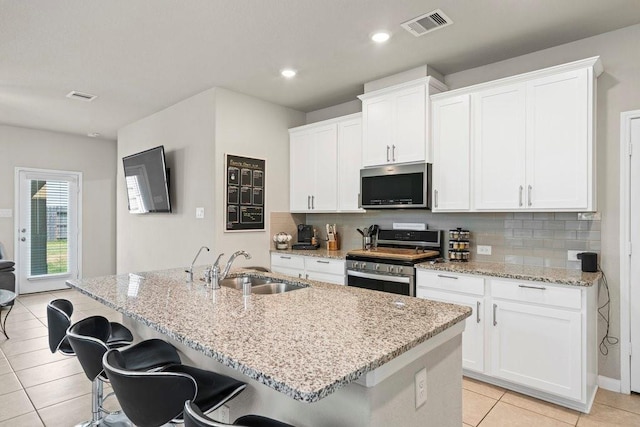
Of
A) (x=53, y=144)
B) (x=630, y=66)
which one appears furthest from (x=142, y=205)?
(x=630, y=66)

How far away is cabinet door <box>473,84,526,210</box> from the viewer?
9.99ft

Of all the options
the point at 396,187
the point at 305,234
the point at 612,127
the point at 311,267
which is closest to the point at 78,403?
the point at 311,267

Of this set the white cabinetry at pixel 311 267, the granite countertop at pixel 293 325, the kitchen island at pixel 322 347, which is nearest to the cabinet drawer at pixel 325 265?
the white cabinetry at pixel 311 267

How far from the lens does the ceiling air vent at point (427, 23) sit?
269 cm

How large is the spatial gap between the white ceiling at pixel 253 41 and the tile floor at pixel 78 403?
8.91ft

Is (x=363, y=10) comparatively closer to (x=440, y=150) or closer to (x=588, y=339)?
(x=440, y=150)

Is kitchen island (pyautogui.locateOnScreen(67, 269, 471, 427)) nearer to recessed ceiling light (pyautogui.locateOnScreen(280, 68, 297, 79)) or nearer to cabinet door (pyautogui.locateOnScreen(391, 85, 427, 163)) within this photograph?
cabinet door (pyautogui.locateOnScreen(391, 85, 427, 163))

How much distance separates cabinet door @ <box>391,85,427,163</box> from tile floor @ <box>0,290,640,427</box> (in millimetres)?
2024

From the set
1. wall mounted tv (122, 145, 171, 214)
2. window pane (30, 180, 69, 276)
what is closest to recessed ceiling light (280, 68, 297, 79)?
wall mounted tv (122, 145, 171, 214)

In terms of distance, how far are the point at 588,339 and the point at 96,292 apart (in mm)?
3159

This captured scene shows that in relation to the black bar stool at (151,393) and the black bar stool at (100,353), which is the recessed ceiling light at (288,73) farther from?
the black bar stool at (151,393)

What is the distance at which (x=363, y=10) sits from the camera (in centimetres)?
262

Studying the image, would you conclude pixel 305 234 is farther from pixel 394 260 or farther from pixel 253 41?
pixel 253 41

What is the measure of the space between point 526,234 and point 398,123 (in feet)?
5.00
